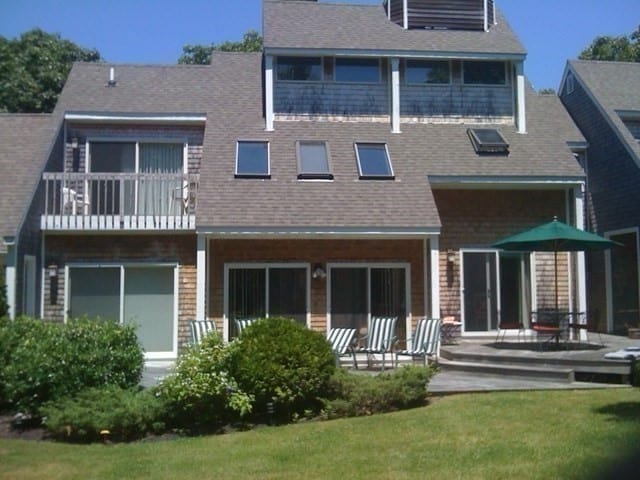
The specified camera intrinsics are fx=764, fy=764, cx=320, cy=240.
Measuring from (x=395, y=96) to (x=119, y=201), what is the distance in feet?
24.0

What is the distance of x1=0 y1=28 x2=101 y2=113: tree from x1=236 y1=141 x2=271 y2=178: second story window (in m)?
19.9

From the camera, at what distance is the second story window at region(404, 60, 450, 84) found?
1986cm

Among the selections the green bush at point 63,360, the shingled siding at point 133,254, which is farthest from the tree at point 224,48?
the green bush at point 63,360

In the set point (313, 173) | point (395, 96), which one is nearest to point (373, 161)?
point (313, 173)

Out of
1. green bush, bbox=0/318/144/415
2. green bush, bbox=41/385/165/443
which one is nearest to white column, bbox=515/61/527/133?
green bush, bbox=0/318/144/415

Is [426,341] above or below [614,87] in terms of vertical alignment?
below

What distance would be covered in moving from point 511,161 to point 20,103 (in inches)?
966

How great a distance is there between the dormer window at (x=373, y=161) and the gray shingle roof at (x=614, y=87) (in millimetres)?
6127

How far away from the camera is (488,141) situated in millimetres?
18625

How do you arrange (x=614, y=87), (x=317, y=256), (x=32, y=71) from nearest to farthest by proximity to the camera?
1. (x=317, y=256)
2. (x=614, y=87)
3. (x=32, y=71)

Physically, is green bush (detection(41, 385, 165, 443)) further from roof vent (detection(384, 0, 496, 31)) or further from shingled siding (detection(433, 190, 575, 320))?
roof vent (detection(384, 0, 496, 31))

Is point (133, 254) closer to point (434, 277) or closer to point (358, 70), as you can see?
point (434, 277)

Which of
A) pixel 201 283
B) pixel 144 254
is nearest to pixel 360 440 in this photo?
pixel 201 283

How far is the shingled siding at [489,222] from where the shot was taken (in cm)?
1788
